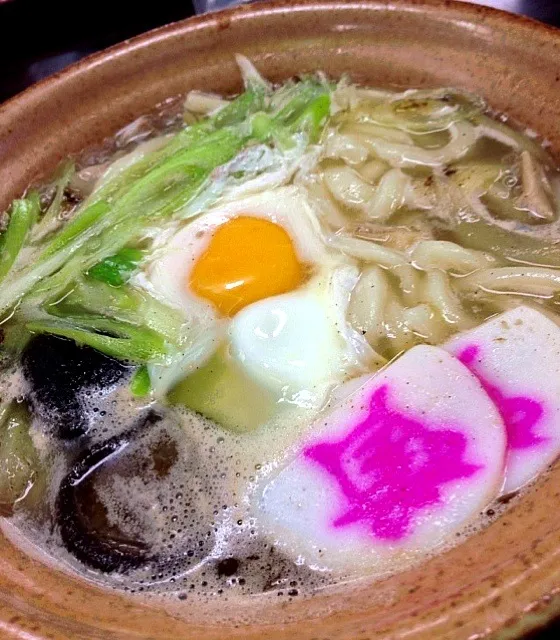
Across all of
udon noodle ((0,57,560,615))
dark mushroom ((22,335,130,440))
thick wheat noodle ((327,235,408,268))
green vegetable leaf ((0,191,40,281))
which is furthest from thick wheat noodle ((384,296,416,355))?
green vegetable leaf ((0,191,40,281))

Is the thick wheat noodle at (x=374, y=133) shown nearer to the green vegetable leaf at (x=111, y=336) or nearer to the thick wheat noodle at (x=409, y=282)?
the thick wheat noodle at (x=409, y=282)

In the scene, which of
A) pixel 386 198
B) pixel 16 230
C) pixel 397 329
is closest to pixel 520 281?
pixel 397 329

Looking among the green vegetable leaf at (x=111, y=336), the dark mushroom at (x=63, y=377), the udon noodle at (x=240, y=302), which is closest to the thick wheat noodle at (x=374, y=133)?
the udon noodle at (x=240, y=302)

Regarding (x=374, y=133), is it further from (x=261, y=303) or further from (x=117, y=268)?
(x=117, y=268)

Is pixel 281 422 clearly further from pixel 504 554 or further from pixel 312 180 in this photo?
pixel 312 180

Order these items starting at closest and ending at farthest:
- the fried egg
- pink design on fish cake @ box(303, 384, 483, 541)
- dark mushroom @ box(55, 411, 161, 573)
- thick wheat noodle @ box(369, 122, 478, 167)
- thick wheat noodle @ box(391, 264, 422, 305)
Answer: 1. pink design on fish cake @ box(303, 384, 483, 541)
2. dark mushroom @ box(55, 411, 161, 573)
3. the fried egg
4. thick wheat noodle @ box(391, 264, 422, 305)
5. thick wheat noodle @ box(369, 122, 478, 167)

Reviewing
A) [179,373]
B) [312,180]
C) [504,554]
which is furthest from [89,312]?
[504,554]

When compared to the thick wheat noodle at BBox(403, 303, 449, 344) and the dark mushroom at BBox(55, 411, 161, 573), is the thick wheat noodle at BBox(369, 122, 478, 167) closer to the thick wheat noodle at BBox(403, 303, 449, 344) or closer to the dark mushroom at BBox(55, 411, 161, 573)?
the thick wheat noodle at BBox(403, 303, 449, 344)
